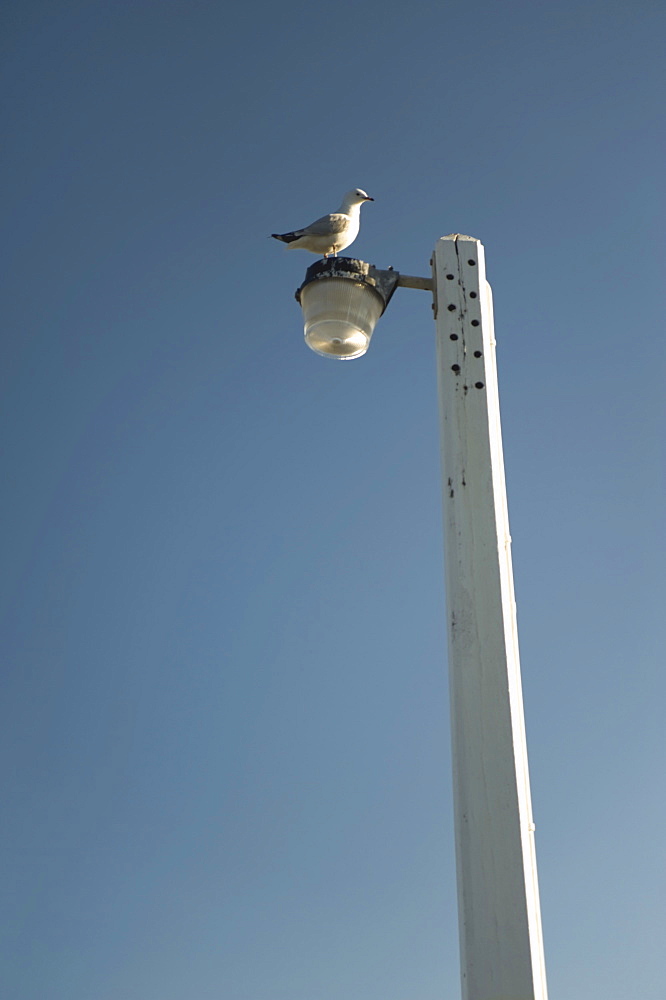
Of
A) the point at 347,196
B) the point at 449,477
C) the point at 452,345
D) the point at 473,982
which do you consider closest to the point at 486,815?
the point at 473,982

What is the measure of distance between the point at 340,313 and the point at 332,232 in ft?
4.30

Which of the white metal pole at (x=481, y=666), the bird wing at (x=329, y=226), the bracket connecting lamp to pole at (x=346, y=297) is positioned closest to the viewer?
the white metal pole at (x=481, y=666)

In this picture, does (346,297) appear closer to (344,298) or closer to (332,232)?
(344,298)

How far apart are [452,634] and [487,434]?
63 centimetres

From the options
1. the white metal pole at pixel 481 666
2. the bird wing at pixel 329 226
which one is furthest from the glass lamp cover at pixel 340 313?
the bird wing at pixel 329 226

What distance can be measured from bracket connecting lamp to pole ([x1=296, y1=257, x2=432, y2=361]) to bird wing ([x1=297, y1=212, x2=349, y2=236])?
1.16m

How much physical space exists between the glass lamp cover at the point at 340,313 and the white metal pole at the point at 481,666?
0.28 metres

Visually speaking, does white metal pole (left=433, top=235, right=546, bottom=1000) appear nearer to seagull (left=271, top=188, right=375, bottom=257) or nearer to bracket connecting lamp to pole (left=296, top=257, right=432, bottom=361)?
bracket connecting lamp to pole (left=296, top=257, right=432, bottom=361)

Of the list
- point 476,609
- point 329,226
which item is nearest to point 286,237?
point 329,226

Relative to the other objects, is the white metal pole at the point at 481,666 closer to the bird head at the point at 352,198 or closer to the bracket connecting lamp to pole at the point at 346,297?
the bracket connecting lamp to pole at the point at 346,297

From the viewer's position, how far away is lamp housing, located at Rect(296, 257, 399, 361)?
138 inches

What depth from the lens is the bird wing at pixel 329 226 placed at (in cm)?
467

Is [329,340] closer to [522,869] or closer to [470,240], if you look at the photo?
[470,240]

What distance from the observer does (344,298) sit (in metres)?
3.49
